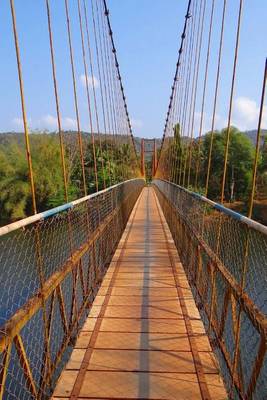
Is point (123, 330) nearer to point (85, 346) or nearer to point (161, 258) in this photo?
point (85, 346)

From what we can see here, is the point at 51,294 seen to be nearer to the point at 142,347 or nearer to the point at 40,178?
the point at 142,347

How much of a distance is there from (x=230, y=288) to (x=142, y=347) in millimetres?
585

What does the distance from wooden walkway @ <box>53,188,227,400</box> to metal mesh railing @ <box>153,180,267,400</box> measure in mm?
89

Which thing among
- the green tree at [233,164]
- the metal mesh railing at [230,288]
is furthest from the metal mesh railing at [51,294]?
the green tree at [233,164]

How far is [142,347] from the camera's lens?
202cm

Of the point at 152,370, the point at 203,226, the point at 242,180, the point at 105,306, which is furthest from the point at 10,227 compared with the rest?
the point at 242,180

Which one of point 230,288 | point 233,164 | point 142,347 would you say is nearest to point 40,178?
point 233,164

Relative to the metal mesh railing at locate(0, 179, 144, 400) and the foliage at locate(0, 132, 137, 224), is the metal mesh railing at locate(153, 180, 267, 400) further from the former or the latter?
the foliage at locate(0, 132, 137, 224)

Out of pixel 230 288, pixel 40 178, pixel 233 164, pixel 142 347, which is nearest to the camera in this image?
pixel 230 288

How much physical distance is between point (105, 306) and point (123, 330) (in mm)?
425

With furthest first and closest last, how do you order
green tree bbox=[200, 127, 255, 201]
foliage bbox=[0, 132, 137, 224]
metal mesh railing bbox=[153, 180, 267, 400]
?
1. green tree bbox=[200, 127, 255, 201]
2. foliage bbox=[0, 132, 137, 224]
3. metal mesh railing bbox=[153, 180, 267, 400]

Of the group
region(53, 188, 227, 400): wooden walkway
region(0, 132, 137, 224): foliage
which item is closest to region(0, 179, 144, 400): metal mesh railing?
region(53, 188, 227, 400): wooden walkway

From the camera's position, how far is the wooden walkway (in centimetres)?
163

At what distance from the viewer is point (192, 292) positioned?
3020 millimetres
